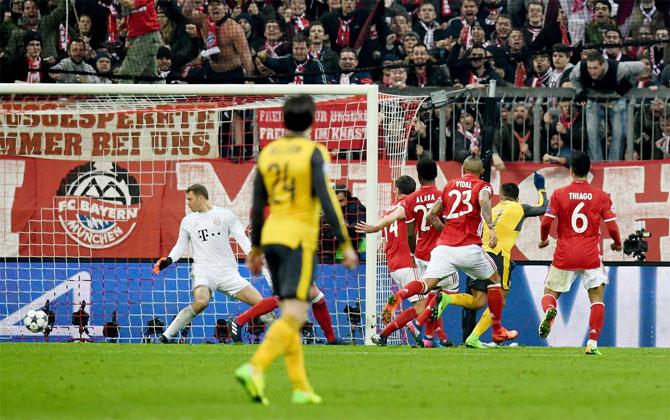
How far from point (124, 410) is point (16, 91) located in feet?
30.3

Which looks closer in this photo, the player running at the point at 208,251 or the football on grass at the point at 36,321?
the player running at the point at 208,251

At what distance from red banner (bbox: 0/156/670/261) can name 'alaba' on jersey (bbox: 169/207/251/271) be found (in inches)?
90.5

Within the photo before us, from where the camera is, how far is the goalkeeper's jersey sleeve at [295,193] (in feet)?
28.0

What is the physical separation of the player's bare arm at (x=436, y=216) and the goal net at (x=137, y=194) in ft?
7.87

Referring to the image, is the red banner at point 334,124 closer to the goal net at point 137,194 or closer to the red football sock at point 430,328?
the goal net at point 137,194

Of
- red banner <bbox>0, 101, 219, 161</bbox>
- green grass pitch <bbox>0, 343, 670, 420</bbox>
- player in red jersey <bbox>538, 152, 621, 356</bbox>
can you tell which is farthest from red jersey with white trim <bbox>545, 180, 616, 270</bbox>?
red banner <bbox>0, 101, 219, 161</bbox>

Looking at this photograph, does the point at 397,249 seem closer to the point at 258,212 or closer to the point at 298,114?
the point at 258,212

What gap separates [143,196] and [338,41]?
4.33m

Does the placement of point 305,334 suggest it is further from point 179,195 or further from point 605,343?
point 605,343

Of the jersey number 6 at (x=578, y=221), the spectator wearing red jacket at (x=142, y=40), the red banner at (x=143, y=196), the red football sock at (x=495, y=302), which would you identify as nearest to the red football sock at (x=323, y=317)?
the red football sock at (x=495, y=302)

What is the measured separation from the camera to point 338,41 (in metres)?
20.5

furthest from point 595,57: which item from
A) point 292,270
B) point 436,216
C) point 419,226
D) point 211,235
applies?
point 292,270

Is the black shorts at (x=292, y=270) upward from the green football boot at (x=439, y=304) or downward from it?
upward

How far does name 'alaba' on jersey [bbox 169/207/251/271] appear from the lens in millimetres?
15930
